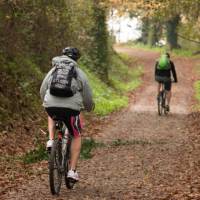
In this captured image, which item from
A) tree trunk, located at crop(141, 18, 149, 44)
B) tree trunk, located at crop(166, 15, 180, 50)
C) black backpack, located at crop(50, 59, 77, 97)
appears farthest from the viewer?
tree trunk, located at crop(141, 18, 149, 44)

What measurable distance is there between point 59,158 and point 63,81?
1164 mm

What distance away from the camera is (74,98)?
7.92 meters

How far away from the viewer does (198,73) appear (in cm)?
3712

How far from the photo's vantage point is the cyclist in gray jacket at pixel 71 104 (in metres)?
7.88

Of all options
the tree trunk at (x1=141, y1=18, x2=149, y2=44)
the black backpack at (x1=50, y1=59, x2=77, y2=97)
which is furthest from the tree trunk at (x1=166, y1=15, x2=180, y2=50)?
the black backpack at (x1=50, y1=59, x2=77, y2=97)

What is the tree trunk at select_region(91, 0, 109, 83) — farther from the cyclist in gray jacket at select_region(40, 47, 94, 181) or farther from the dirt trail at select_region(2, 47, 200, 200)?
the cyclist in gray jacket at select_region(40, 47, 94, 181)

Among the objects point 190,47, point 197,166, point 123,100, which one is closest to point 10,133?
point 197,166

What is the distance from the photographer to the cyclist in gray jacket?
25.9 ft

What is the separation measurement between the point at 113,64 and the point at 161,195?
28921 mm

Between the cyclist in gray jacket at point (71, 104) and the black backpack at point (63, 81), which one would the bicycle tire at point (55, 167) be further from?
the black backpack at point (63, 81)

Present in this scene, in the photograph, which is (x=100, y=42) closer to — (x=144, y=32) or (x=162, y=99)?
(x=162, y=99)

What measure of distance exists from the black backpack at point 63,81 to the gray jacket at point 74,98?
8 cm

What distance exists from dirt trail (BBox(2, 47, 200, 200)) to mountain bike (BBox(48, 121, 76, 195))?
0.20 metres

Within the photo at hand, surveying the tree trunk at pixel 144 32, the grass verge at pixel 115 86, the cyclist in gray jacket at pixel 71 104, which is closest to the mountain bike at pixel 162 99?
the grass verge at pixel 115 86
